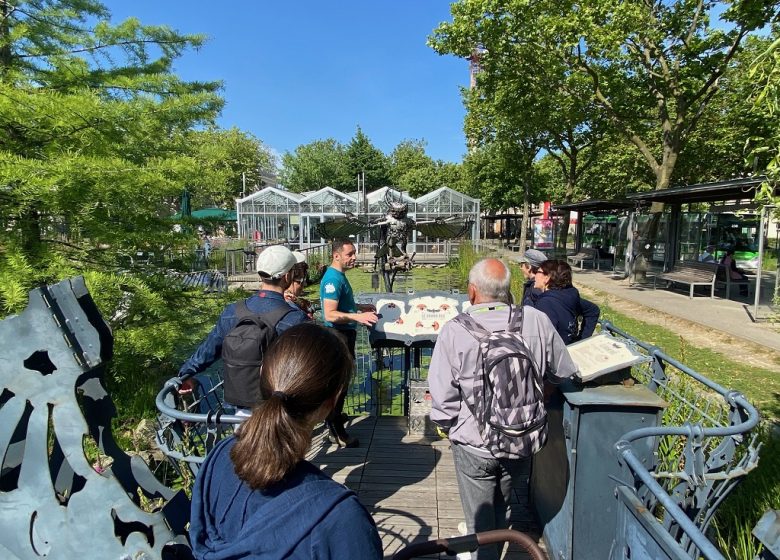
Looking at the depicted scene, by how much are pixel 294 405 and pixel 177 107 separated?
13.0 ft

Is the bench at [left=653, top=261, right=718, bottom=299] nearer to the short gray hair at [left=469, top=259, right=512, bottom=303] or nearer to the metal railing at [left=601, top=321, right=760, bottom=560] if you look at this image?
the metal railing at [left=601, top=321, right=760, bottom=560]

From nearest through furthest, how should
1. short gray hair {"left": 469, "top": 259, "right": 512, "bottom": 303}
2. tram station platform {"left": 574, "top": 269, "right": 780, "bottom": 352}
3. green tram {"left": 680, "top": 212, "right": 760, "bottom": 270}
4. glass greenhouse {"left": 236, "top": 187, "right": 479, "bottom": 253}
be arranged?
short gray hair {"left": 469, "top": 259, "right": 512, "bottom": 303} < tram station platform {"left": 574, "top": 269, "right": 780, "bottom": 352} < green tram {"left": 680, "top": 212, "right": 760, "bottom": 270} < glass greenhouse {"left": 236, "top": 187, "right": 479, "bottom": 253}

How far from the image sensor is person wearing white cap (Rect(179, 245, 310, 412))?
246cm

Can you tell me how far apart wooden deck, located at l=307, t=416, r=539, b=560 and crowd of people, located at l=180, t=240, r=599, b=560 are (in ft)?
0.74

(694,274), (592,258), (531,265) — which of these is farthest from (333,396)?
(592,258)

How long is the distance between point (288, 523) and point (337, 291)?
2.81 m

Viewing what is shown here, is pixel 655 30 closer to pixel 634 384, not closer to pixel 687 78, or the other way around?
pixel 687 78

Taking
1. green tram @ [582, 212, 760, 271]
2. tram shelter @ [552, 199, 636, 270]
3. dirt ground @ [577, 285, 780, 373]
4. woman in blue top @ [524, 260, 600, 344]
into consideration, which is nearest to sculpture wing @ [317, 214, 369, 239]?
woman in blue top @ [524, 260, 600, 344]

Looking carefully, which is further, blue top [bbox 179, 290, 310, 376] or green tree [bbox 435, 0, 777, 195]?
green tree [bbox 435, 0, 777, 195]

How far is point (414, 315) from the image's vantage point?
4.78m

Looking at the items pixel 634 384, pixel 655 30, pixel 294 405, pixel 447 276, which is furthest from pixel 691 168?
pixel 294 405

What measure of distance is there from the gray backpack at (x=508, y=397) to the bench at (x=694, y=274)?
40.0 feet

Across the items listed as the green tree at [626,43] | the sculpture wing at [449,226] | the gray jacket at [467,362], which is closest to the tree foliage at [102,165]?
the gray jacket at [467,362]

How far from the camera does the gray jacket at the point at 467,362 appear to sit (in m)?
2.12
